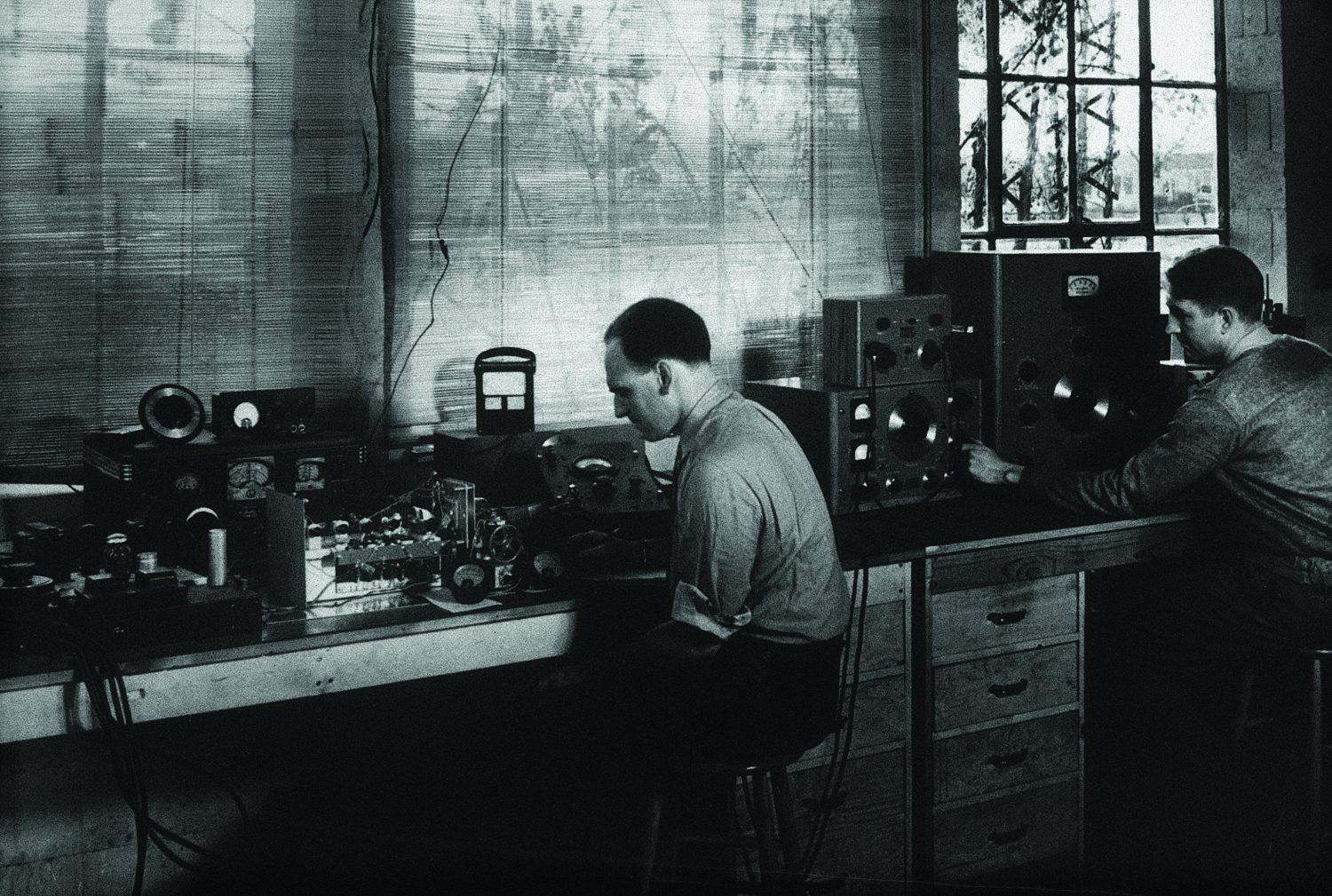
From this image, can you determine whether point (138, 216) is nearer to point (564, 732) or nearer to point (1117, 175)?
point (564, 732)

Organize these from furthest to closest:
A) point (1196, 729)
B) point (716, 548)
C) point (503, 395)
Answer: point (1196, 729), point (503, 395), point (716, 548)

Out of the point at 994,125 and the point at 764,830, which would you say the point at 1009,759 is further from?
the point at 994,125

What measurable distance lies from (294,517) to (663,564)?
0.77 metres

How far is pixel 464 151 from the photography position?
3617mm

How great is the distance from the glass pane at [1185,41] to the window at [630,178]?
120 centimetres

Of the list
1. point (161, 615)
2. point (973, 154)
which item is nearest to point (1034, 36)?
point (973, 154)

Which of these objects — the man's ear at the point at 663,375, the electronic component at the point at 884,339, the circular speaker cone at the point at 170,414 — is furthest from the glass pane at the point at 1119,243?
the circular speaker cone at the point at 170,414

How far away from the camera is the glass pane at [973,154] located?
4.54m

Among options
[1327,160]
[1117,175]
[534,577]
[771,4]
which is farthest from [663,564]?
[1327,160]

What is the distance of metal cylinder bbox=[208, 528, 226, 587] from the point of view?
2639mm

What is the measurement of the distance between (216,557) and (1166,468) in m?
2.26

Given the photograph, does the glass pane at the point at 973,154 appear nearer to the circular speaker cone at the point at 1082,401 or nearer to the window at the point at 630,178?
the window at the point at 630,178

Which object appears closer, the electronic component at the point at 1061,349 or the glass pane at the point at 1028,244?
the electronic component at the point at 1061,349

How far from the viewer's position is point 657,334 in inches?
106
